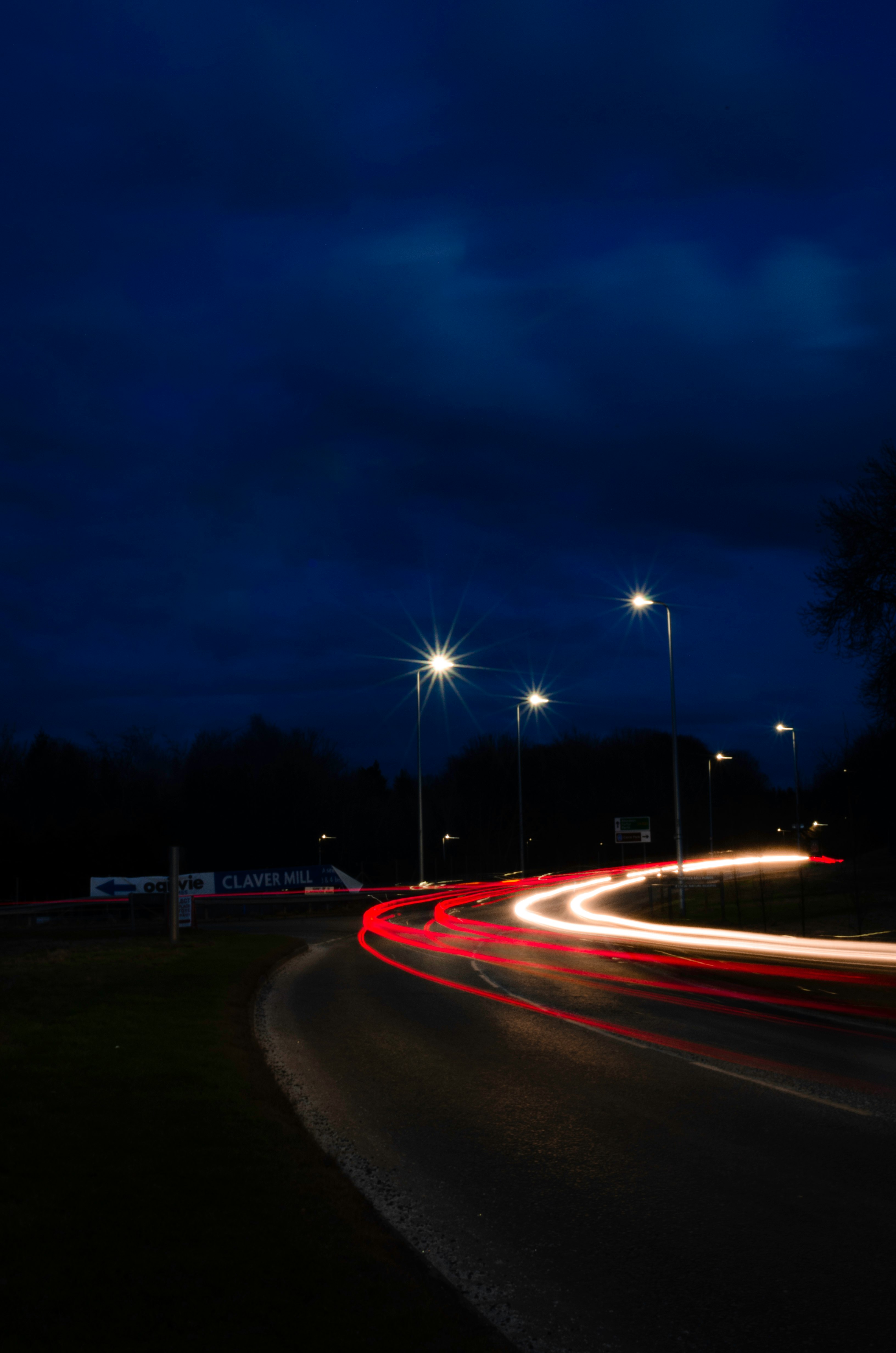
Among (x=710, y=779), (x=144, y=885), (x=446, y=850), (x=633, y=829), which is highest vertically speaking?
(x=710, y=779)

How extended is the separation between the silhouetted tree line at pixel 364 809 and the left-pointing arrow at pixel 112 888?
12.3 m

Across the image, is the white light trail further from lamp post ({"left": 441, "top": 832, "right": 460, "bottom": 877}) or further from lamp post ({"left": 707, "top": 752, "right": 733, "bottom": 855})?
lamp post ({"left": 441, "top": 832, "right": 460, "bottom": 877})

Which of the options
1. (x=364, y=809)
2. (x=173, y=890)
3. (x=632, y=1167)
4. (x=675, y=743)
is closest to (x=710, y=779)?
(x=364, y=809)

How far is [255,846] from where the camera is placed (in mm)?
97000

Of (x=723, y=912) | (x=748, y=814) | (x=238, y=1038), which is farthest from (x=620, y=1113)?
(x=748, y=814)

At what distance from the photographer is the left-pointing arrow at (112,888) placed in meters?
45.8

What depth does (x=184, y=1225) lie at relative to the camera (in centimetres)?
547

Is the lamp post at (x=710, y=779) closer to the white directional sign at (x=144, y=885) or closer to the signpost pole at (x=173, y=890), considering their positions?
the white directional sign at (x=144, y=885)

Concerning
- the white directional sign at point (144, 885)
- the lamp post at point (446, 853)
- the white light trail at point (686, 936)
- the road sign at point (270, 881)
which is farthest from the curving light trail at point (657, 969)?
the lamp post at point (446, 853)

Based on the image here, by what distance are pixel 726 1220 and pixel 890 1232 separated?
2.94 feet

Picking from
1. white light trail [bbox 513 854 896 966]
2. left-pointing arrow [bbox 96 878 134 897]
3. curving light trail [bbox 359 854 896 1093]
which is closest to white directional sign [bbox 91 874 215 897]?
left-pointing arrow [bbox 96 878 134 897]

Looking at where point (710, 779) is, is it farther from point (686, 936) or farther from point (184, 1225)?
point (184, 1225)

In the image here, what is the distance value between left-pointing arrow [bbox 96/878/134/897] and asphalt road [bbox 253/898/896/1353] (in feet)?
114

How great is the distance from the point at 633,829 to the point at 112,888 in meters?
25.5
